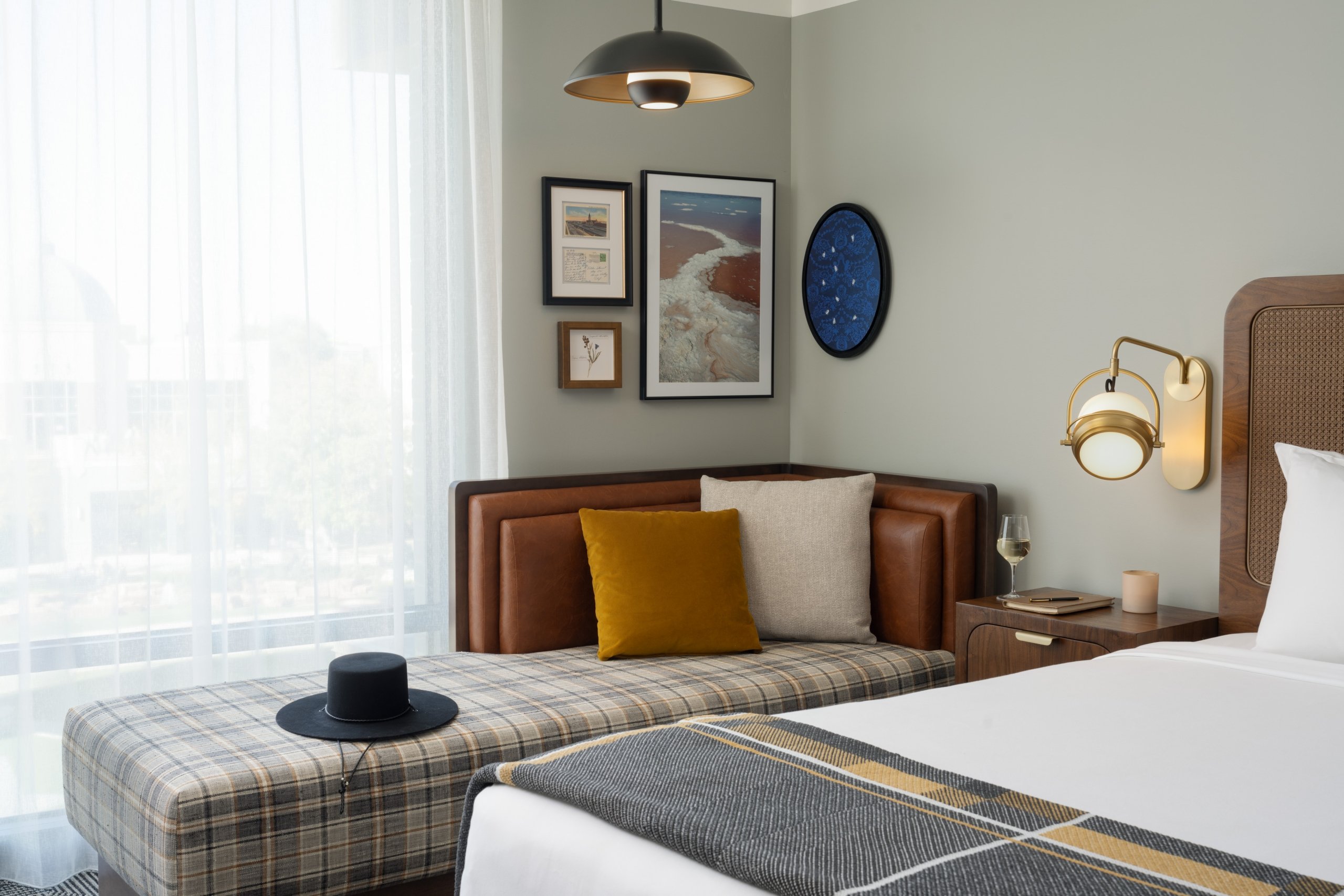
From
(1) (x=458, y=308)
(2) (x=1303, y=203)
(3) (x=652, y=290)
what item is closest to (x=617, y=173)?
(3) (x=652, y=290)

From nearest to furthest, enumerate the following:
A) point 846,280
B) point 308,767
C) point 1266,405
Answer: point 308,767
point 1266,405
point 846,280

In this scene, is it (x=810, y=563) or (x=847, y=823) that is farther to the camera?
(x=810, y=563)

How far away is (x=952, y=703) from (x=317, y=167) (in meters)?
2.34

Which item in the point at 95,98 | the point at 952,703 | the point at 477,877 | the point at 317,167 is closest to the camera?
the point at 477,877

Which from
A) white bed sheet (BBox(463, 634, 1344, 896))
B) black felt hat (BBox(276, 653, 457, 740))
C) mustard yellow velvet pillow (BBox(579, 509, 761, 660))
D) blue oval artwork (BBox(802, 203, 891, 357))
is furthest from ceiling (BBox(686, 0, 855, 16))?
white bed sheet (BBox(463, 634, 1344, 896))

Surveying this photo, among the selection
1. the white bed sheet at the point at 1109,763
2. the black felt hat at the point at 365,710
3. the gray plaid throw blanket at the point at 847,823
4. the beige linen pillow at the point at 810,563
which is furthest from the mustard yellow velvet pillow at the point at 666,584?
the gray plaid throw blanket at the point at 847,823

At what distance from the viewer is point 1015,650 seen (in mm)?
3025

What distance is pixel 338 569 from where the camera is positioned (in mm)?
3449

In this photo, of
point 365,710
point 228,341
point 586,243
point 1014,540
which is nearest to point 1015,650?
point 1014,540

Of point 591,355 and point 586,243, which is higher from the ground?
point 586,243

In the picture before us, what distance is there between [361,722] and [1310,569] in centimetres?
201

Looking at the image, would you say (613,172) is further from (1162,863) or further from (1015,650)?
(1162,863)

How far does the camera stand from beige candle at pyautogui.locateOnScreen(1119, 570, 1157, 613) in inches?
118

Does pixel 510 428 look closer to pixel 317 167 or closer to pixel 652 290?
pixel 652 290
